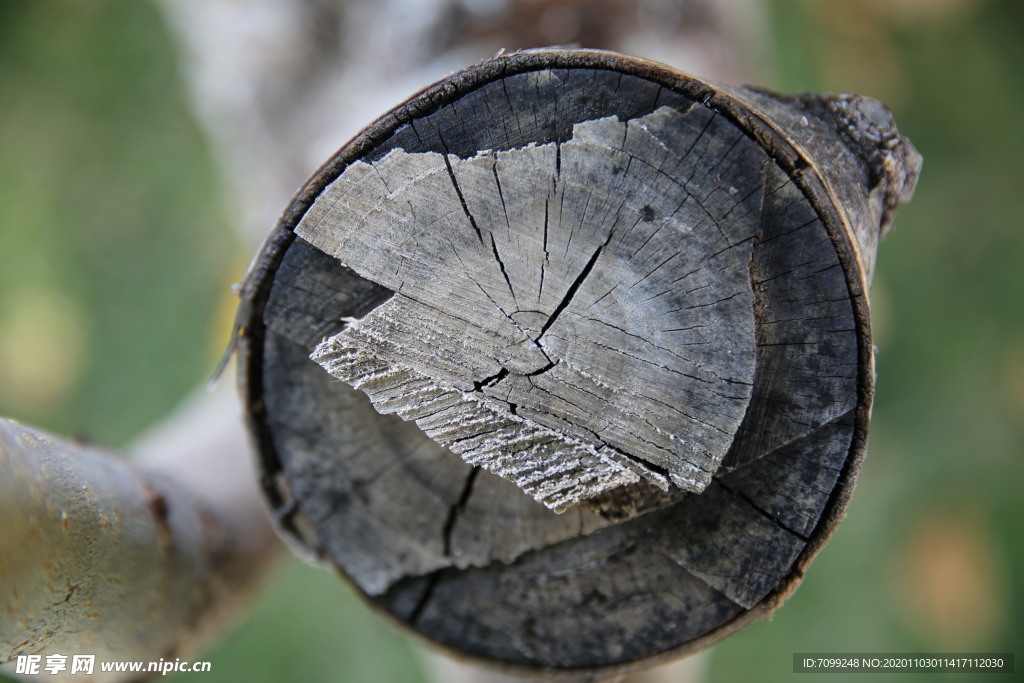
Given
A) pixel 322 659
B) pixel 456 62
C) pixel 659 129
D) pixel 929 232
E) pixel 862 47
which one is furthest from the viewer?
pixel 862 47

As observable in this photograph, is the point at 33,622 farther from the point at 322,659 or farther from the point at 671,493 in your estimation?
the point at 322,659

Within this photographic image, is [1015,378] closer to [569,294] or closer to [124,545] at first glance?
[569,294]

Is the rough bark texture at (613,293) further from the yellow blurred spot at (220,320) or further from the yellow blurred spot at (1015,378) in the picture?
the yellow blurred spot at (1015,378)

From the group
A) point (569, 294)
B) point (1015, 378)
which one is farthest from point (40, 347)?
point (1015, 378)

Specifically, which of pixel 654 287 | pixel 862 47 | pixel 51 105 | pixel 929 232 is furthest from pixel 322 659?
pixel 862 47

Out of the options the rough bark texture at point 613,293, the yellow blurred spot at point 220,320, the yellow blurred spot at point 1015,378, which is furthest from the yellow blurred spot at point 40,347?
the yellow blurred spot at point 1015,378

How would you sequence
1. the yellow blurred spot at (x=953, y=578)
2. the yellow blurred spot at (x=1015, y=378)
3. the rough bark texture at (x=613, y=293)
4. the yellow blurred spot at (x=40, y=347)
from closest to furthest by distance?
the rough bark texture at (x=613, y=293) → the yellow blurred spot at (x=953, y=578) → the yellow blurred spot at (x=1015, y=378) → the yellow blurred spot at (x=40, y=347)

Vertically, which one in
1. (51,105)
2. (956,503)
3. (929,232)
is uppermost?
(51,105)
